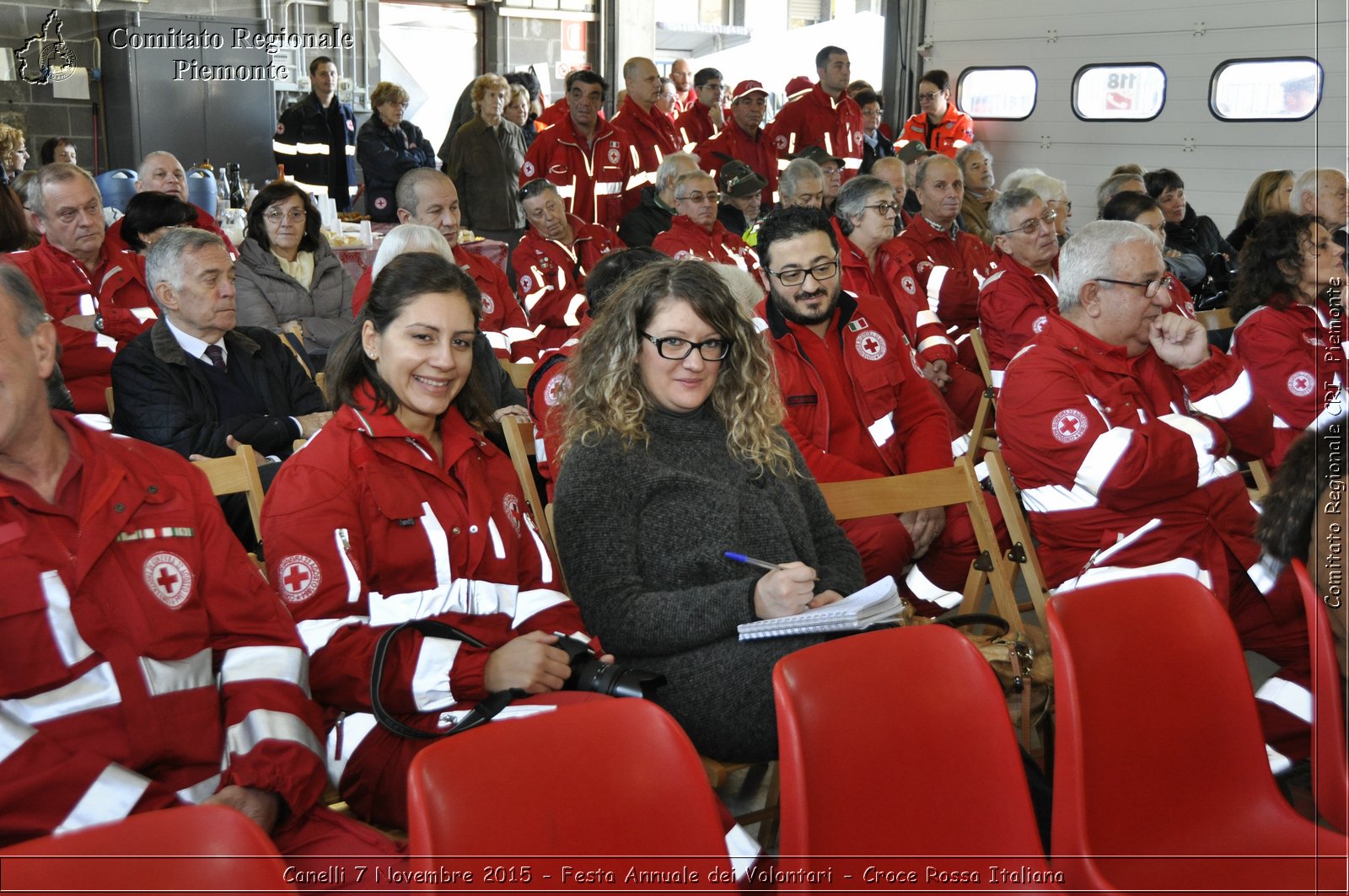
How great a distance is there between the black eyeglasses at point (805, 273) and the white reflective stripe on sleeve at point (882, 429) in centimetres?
48

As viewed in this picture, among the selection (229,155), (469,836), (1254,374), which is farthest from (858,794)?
(229,155)

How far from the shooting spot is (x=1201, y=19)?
9086 mm

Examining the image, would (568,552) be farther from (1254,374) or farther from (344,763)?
(1254,374)

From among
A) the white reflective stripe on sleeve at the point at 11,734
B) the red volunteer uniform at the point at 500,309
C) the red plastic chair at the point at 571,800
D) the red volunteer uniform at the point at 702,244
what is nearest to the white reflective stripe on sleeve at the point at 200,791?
the white reflective stripe on sleeve at the point at 11,734

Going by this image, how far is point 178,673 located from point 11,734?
0.26m

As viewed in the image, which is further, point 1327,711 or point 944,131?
point 944,131

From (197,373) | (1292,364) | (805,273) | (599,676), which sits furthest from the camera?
(1292,364)

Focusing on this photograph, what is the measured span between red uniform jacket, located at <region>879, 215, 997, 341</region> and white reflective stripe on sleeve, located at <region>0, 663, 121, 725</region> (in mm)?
4549

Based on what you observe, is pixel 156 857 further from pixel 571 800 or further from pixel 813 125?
pixel 813 125

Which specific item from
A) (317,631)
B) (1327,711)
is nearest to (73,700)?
(317,631)

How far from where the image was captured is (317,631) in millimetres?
2209

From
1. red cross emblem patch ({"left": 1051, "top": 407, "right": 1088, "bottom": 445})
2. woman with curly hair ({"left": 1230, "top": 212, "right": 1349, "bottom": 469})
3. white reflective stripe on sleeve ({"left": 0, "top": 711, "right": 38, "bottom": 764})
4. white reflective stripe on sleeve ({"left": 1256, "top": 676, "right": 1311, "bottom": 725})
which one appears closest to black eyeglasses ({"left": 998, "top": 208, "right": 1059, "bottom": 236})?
woman with curly hair ({"left": 1230, "top": 212, "right": 1349, "bottom": 469})

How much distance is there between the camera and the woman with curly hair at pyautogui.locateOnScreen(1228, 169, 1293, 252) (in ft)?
23.8

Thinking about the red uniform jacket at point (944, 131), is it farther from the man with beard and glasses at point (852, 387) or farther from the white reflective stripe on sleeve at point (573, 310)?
the man with beard and glasses at point (852, 387)
